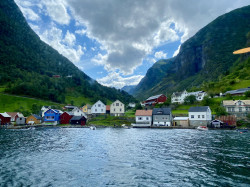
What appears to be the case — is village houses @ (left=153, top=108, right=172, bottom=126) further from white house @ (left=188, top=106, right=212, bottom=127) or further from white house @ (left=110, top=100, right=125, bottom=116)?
white house @ (left=110, top=100, right=125, bottom=116)

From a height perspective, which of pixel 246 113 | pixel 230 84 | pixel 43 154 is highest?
pixel 230 84

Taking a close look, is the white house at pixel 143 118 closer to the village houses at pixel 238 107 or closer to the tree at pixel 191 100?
the tree at pixel 191 100

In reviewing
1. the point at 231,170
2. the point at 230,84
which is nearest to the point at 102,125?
the point at 231,170

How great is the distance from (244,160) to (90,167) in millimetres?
22094

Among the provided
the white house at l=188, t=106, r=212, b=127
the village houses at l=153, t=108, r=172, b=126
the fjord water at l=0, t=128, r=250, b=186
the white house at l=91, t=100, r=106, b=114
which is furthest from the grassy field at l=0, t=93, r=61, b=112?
the white house at l=188, t=106, r=212, b=127

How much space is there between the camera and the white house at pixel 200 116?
8178 centimetres

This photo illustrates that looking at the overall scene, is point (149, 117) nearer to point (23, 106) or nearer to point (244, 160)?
point (244, 160)

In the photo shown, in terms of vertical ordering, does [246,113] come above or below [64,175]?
above

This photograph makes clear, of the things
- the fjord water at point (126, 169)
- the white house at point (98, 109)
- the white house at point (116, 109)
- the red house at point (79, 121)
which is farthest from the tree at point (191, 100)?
the fjord water at point (126, 169)

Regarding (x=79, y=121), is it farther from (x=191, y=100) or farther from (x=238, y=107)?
(x=238, y=107)

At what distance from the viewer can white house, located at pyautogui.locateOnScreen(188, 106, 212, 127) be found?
81781 millimetres

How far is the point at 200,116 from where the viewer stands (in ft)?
273

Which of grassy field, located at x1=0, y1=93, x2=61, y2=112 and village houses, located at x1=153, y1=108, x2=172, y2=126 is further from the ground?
grassy field, located at x1=0, y1=93, x2=61, y2=112

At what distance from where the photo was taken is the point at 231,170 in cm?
2006
